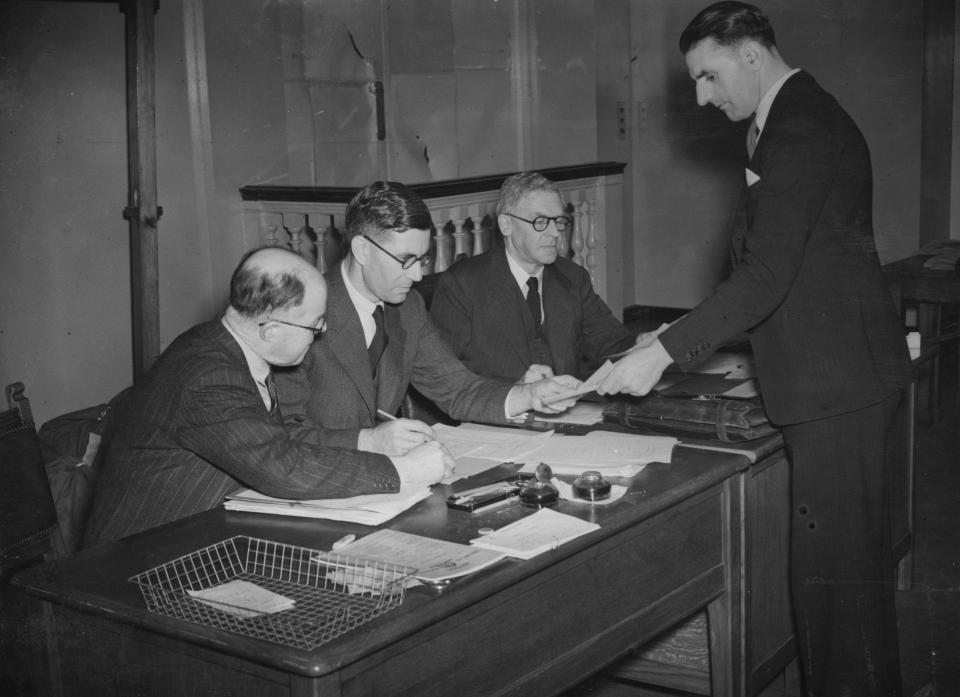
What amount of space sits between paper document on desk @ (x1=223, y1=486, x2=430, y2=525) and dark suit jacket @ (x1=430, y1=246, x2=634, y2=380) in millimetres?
1327

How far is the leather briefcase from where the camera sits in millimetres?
→ 2945

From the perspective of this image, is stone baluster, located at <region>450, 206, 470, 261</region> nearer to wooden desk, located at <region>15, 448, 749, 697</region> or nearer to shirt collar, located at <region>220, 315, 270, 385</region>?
wooden desk, located at <region>15, 448, 749, 697</region>

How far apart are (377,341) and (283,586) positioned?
1.26 meters

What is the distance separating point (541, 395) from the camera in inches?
122

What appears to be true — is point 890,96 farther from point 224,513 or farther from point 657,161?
point 224,513

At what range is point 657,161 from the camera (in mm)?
8430

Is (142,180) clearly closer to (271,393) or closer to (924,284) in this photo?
(271,393)

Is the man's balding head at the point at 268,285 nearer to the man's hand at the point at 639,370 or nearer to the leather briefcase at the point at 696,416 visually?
the man's hand at the point at 639,370

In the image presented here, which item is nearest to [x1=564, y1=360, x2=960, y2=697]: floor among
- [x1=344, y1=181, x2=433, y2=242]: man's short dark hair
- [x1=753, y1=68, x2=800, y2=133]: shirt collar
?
[x1=344, y1=181, x2=433, y2=242]: man's short dark hair

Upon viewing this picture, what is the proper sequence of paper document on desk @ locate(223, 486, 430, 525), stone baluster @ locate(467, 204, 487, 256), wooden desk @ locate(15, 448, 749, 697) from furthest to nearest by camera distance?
stone baluster @ locate(467, 204, 487, 256) < paper document on desk @ locate(223, 486, 430, 525) < wooden desk @ locate(15, 448, 749, 697)

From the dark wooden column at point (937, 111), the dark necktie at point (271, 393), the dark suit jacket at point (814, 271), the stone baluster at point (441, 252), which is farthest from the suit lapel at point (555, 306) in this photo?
the dark wooden column at point (937, 111)

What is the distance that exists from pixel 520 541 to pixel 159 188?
13.0ft

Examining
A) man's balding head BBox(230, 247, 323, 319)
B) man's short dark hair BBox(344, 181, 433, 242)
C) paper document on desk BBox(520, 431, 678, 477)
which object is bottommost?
paper document on desk BBox(520, 431, 678, 477)

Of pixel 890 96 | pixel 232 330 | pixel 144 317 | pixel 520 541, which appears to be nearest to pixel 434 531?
pixel 520 541
